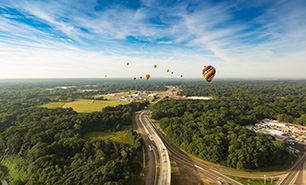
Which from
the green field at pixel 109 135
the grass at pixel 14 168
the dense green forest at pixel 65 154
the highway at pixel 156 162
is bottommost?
the grass at pixel 14 168

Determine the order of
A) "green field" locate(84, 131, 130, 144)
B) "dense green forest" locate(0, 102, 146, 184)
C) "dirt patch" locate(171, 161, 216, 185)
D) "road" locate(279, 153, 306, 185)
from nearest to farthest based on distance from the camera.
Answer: "dense green forest" locate(0, 102, 146, 184) < "road" locate(279, 153, 306, 185) < "dirt patch" locate(171, 161, 216, 185) < "green field" locate(84, 131, 130, 144)

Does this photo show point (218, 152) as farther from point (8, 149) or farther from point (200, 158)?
point (8, 149)

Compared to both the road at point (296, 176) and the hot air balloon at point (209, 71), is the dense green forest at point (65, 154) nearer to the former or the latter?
the hot air balloon at point (209, 71)

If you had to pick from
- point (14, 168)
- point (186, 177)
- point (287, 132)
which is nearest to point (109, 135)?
point (14, 168)

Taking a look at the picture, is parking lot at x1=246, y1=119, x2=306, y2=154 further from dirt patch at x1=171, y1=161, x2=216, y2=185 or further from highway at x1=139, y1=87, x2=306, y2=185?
dirt patch at x1=171, y1=161, x2=216, y2=185

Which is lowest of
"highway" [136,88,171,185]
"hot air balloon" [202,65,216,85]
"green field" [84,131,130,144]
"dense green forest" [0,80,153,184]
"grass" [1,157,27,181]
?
"grass" [1,157,27,181]

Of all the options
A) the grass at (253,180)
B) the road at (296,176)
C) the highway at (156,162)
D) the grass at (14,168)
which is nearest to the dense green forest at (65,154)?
the grass at (14,168)

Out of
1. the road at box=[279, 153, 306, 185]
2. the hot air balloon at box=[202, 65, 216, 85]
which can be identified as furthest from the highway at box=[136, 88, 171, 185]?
the hot air balloon at box=[202, 65, 216, 85]
